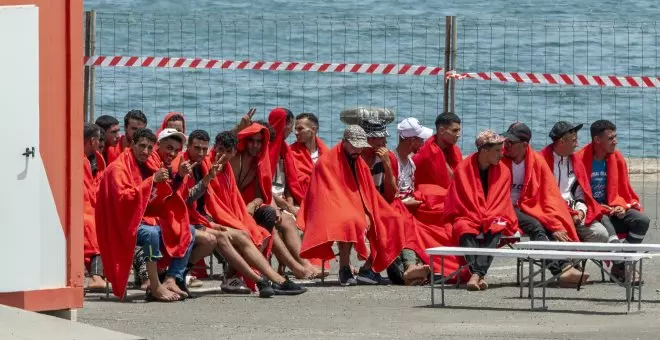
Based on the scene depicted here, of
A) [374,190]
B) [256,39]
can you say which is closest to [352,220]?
[374,190]

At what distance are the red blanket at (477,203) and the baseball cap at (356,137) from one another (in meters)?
0.73

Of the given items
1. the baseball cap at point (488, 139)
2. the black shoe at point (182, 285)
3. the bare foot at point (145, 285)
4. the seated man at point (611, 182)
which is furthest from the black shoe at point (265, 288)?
the seated man at point (611, 182)

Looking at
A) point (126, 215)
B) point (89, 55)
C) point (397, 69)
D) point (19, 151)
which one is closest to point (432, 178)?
point (126, 215)

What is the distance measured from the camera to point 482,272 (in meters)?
13.8

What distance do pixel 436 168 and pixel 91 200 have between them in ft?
9.09

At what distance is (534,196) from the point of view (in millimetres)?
14398

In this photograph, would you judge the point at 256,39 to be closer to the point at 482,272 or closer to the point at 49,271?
the point at 482,272

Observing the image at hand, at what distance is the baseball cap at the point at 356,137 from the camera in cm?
1420

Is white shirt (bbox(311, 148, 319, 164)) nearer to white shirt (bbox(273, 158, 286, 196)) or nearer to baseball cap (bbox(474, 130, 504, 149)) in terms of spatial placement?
white shirt (bbox(273, 158, 286, 196))

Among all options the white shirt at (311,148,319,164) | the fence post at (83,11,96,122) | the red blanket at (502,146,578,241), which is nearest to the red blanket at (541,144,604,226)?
the red blanket at (502,146,578,241)

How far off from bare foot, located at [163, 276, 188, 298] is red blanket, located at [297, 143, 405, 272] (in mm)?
1323

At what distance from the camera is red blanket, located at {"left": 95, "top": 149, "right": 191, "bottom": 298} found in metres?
12.8

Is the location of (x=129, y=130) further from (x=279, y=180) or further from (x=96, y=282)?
(x=96, y=282)

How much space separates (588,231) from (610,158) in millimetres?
686
